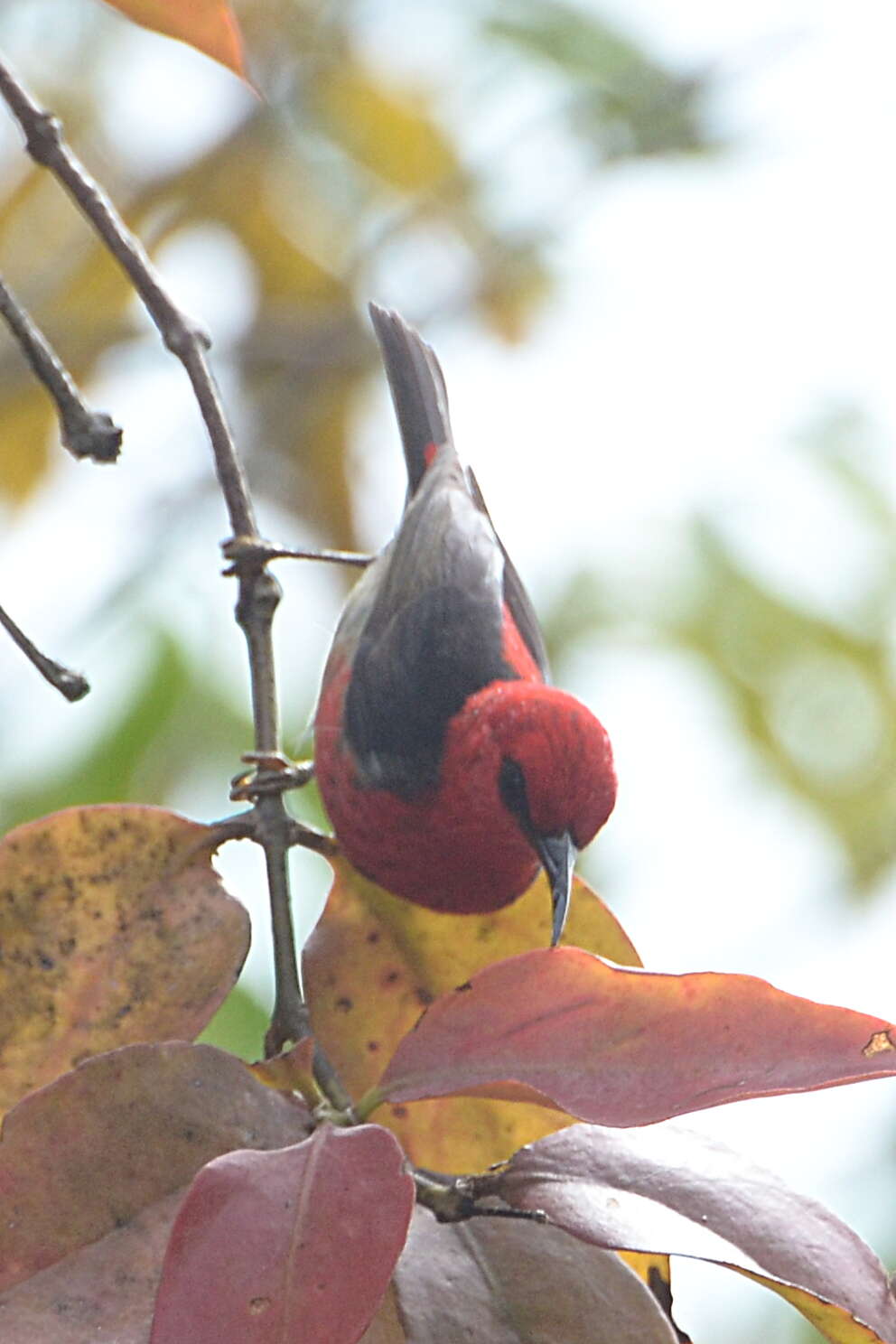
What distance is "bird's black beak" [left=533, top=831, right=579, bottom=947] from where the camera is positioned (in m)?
1.64

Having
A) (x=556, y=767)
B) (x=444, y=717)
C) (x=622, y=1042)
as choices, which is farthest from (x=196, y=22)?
(x=444, y=717)

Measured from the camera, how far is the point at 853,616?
3934 millimetres

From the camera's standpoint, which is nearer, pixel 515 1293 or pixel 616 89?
pixel 515 1293

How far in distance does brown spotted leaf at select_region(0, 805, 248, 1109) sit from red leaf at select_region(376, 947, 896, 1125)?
0.29 m

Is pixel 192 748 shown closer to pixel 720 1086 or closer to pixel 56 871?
pixel 56 871

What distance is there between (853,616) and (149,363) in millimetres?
1890

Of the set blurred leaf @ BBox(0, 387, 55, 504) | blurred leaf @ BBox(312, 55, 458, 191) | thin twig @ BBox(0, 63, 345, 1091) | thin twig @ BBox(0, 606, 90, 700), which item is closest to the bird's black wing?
thin twig @ BBox(0, 63, 345, 1091)

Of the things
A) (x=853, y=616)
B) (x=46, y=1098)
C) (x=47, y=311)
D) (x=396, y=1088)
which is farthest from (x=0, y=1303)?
(x=47, y=311)

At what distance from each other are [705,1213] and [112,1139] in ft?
1.43

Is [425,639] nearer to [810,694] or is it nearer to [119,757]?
[119,757]

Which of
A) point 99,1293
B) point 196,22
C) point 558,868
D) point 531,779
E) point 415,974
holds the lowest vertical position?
point 99,1293

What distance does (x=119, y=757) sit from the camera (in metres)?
3.25

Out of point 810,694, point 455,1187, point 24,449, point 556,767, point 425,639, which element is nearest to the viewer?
point 455,1187

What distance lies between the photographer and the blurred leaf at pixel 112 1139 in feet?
3.69
